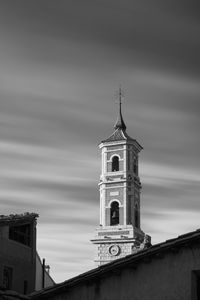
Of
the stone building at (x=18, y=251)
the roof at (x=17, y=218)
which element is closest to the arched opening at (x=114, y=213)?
the stone building at (x=18, y=251)

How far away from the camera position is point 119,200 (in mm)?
66688

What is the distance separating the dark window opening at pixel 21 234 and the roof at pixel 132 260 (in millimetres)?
12914

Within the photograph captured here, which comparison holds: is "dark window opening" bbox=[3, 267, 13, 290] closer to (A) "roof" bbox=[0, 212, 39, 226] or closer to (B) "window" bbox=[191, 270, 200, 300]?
(A) "roof" bbox=[0, 212, 39, 226]

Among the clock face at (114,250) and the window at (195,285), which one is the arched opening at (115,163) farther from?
the window at (195,285)

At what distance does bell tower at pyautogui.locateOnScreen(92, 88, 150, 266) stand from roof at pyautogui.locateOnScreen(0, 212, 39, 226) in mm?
35113

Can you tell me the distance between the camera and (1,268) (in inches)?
973

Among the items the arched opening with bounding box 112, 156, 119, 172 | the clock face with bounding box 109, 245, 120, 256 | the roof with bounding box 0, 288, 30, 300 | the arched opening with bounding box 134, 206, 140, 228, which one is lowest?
the roof with bounding box 0, 288, 30, 300

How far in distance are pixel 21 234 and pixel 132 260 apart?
48.8ft

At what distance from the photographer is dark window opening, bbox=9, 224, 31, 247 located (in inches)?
1056

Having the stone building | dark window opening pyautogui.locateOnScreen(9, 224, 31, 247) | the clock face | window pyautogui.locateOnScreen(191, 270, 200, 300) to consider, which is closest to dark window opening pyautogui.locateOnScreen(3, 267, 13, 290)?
the stone building

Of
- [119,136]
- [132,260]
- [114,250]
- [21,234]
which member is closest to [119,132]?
[119,136]

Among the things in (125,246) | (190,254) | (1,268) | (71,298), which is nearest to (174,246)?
(190,254)

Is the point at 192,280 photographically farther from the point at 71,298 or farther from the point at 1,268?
the point at 1,268

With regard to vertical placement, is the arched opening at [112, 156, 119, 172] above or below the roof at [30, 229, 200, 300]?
above
